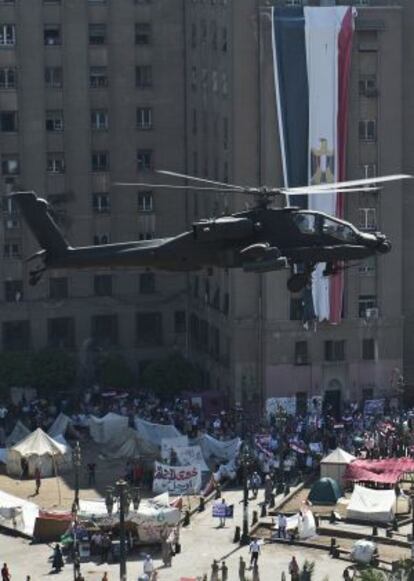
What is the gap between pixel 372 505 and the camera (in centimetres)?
9025

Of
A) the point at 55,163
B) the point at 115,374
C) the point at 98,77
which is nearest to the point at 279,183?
the point at 115,374

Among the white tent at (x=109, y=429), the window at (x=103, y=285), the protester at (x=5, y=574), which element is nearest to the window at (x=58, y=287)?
the window at (x=103, y=285)

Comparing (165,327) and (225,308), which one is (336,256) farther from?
(165,327)

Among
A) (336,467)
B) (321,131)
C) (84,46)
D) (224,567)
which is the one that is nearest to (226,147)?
(321,131)

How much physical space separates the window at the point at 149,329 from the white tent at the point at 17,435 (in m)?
22.1

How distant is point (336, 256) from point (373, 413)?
43236mm

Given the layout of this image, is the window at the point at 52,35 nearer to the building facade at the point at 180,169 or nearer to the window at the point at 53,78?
the building facade at the point at 180,169

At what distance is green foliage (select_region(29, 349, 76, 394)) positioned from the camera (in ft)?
393

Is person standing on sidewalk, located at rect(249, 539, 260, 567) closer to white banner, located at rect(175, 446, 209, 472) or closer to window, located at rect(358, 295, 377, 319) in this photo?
white banner, located at rect(175, 446, 209, 472)

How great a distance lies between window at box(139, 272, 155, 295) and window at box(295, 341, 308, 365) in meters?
16.0

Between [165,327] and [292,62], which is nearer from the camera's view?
[292,62]

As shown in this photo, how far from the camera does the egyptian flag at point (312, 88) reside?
11031 cm

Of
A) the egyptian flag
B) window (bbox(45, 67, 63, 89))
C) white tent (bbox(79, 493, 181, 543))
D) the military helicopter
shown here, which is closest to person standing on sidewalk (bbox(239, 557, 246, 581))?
white tent (bbox(79, 493, 181, 543))

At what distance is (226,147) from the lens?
11506cm
